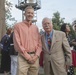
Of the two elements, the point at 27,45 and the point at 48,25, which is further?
the point at 48,25

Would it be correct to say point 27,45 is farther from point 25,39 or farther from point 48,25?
point 48,25

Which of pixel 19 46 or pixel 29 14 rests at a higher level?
pixel 29 14

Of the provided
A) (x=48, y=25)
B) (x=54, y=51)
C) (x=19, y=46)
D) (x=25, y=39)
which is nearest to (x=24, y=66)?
(x=19, y=46)

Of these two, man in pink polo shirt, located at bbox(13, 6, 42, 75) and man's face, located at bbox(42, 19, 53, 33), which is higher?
man's face, located at bbox(42, 19, 53, 33)

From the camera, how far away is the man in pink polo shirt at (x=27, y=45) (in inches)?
205

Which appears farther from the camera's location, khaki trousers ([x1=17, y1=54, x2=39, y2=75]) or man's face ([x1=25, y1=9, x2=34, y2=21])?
man's face ([x1=25, y1=9, x2=34, y2=21])

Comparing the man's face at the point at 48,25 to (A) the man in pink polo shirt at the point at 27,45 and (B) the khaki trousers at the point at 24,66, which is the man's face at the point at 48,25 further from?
(B) the khaki trousers at the point at 24,66

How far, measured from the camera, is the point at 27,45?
5.27 meters

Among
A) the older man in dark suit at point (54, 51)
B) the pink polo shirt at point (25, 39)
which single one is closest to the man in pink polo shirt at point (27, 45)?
the pink polo shirt at point (25, 39)

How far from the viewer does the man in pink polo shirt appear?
522 cm

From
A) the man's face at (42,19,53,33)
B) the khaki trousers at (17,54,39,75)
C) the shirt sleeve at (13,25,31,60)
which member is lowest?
the khaki trousers at (17,54,39,75)

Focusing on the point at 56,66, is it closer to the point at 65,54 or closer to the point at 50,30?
the point at 65,54

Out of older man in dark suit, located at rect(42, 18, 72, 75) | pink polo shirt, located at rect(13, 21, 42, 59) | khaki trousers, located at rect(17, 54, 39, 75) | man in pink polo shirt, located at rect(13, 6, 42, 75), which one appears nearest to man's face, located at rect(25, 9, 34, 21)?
man in pink polo shirt, located at rect(13, 6, 42, 75)

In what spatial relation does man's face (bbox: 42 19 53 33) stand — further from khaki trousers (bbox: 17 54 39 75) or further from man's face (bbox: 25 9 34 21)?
khaki trousers (bbox: 17 54 39 75)
